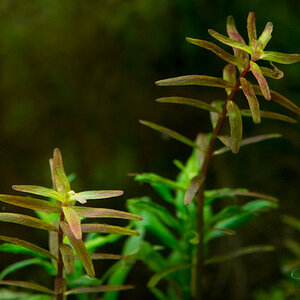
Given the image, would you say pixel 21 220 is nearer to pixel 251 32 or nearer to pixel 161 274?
pixel 161 274

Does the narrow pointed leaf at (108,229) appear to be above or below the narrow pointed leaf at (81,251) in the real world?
above

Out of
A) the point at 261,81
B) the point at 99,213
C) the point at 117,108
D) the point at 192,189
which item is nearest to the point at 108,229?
the point at 99,213

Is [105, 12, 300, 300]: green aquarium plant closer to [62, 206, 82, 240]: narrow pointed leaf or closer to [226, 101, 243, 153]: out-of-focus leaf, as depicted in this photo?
[226, 101, 243, 153]: out-of-focus leaf

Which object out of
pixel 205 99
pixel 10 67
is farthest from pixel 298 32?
pixel 10 67

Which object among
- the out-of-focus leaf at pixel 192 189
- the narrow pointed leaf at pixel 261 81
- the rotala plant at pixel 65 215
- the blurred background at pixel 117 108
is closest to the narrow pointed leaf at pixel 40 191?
the rotala plant at pixel 65 215

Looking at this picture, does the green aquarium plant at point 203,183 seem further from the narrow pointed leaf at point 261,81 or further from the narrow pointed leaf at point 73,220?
the narrow pointed leaf at point 73,220

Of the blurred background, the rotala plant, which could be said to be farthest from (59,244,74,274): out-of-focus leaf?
the blurred background
